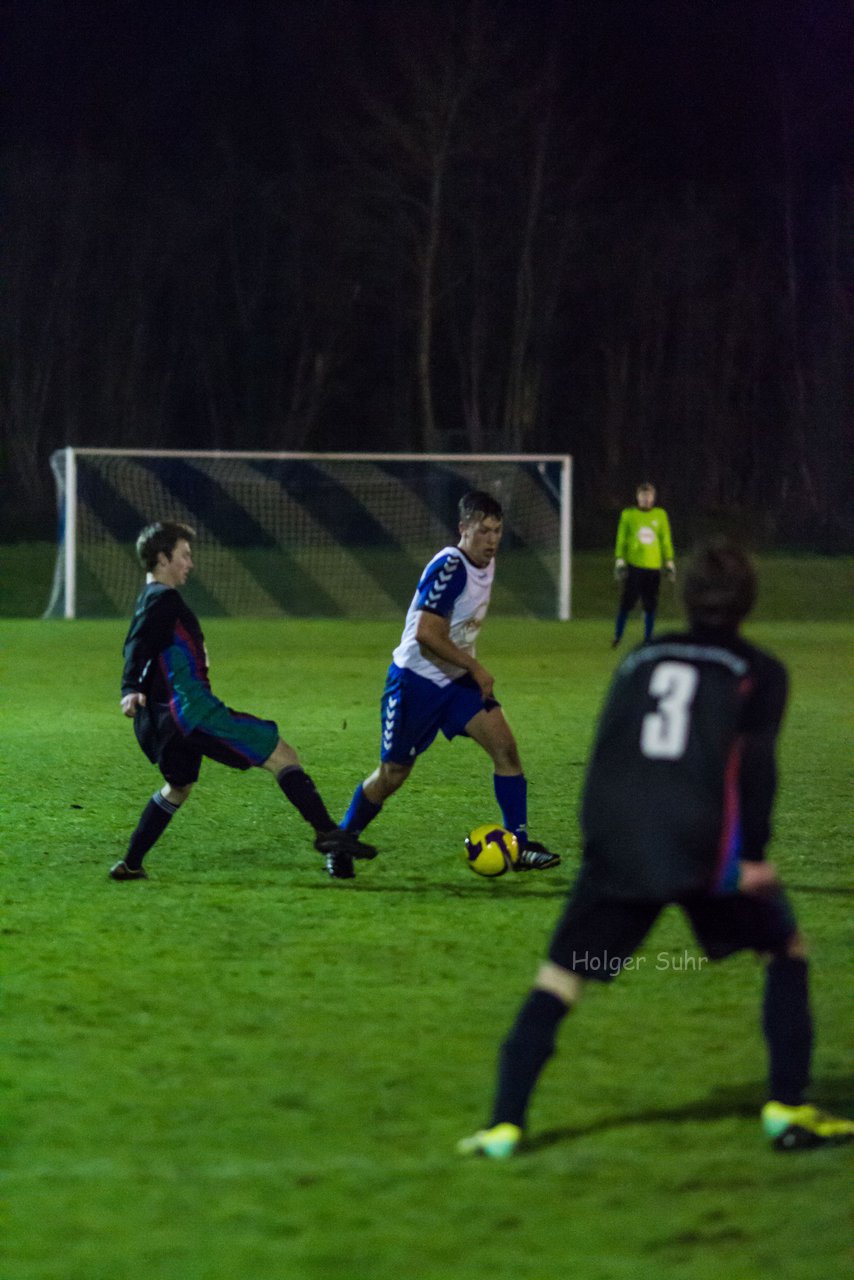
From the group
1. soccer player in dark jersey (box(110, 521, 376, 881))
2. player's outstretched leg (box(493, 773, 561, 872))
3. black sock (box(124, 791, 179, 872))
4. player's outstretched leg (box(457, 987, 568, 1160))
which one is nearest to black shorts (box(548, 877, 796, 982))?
player's outstretched leg (box(457, 987, 568, 1160))

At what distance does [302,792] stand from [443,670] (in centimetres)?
79

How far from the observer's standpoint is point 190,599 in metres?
29.1

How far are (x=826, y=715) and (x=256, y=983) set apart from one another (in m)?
9.13

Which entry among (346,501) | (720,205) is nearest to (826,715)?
(346,501)

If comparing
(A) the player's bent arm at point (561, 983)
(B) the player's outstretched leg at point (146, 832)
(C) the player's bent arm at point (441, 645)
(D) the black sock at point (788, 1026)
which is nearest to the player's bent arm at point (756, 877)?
(D) the black sock at point (788, 1026)

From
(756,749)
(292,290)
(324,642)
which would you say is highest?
(292,290)

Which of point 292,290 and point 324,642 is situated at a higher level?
point 292,290

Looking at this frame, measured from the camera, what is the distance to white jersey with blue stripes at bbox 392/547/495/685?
7.49m

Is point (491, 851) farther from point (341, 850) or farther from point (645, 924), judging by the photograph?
point (645, 924)

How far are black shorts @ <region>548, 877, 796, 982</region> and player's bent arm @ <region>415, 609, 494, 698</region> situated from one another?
3336mm

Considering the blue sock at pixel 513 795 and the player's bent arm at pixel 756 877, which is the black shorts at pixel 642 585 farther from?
the player's bent arm at pixel 756 877

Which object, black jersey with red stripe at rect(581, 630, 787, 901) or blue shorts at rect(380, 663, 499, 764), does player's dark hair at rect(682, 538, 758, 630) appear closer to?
black jersey with red stripe at rect(581, 630, 787, 901)

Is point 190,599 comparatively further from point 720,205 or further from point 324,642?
point 720,205

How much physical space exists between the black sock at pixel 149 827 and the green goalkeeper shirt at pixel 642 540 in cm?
1313
